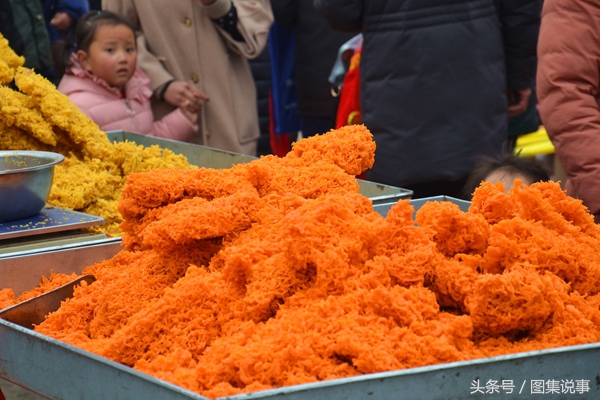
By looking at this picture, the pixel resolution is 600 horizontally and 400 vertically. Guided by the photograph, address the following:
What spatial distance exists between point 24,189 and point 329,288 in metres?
1.04

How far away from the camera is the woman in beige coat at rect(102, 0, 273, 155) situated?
11.9ft

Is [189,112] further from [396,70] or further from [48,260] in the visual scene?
[48,260]

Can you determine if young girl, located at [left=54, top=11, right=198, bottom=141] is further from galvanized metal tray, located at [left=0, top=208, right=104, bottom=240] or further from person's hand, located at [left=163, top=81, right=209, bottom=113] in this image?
galvanized metal tray, located at [left=0, top=208, right=104, bottom=240]

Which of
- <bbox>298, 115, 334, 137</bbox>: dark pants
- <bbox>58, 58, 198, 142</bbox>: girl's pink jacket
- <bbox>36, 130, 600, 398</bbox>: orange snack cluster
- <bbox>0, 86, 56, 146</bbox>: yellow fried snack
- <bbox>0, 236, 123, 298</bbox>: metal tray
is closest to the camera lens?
<bbox>36, 130, 600, 398</bbox>: orange snack cluster

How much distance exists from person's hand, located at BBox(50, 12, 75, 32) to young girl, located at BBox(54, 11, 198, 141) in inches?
27.3

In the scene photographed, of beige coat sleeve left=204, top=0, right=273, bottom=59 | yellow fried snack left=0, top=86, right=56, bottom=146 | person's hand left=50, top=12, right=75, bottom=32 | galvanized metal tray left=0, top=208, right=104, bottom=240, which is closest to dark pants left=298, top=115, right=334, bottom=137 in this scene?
beige coat sleeve left=204, top=0, right=273, bottom=59

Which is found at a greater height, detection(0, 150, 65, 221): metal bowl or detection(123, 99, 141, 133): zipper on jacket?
detection(0, 150, 65, 221): metal bowl

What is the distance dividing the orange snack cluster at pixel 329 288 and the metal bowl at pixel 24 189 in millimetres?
555

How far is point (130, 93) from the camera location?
3.57 m

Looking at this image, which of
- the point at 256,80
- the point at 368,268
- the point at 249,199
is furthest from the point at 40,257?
the point at 256,80

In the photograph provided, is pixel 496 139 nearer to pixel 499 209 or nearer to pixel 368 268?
pixel 499 209

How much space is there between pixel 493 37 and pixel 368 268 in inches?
84.2

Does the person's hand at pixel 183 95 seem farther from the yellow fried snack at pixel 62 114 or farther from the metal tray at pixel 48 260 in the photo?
the metal tray at pixel 48 260

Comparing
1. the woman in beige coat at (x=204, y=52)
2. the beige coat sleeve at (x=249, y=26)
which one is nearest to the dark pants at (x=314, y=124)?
the woman in beige coat at (x=204, y=52)
